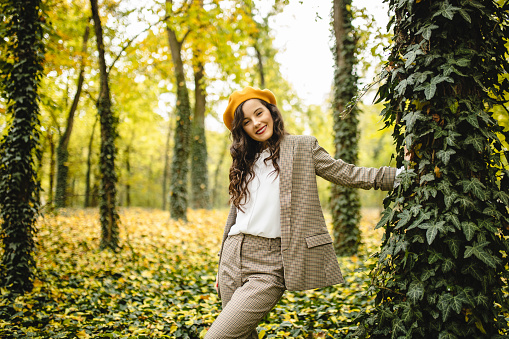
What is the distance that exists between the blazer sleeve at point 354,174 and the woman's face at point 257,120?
0.42m

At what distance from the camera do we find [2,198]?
4.51m

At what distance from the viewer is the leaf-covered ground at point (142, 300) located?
11.3ft

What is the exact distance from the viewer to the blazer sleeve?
202 centimetres

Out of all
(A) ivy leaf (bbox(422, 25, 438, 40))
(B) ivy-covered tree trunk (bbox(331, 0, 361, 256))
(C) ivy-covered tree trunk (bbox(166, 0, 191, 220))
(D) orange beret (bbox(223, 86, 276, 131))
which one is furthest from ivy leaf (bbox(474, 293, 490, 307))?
(C) ivy-covered tree trunk (bbox(166, 0, 191, 220))

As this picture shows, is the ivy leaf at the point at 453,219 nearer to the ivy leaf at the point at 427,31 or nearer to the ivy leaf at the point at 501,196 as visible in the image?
the ivy leaf at the point at 501,196

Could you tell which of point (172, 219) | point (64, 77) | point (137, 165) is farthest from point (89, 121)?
point (172, 219)

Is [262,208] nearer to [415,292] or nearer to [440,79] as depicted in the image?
[415,292]

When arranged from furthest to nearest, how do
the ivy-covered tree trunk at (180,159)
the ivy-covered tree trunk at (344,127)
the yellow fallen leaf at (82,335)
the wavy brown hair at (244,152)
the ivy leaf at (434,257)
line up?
the ivy-covered tree trunk at (180,159)
the ivy-covered tree trunk at (344,127)
the yellow fallen leaf at (82,335)
the wavy brown hair at (244,152)
the ivy leaf at (434,257)

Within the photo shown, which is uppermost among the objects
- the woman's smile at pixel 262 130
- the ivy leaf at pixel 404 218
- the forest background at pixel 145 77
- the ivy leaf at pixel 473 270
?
the forest background at pixel 145 77

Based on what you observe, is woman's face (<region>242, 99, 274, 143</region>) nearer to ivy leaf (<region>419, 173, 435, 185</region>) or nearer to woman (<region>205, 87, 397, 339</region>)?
woman (<region>205, 87, 397, 339</region>)

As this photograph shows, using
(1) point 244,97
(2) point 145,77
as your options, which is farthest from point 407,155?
(2) point 145,77

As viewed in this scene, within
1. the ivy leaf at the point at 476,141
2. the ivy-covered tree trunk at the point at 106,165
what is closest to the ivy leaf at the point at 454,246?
the ivy leaf at the point at 476,141

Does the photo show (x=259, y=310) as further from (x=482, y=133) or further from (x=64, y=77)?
(x=64, y=77)

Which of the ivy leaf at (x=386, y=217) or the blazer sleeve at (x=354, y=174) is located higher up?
the blazer sleeve at (x=354, y=174)
